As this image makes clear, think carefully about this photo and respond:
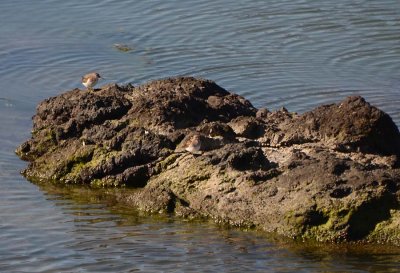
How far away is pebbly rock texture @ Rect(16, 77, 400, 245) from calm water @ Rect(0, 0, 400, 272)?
242 millimetres

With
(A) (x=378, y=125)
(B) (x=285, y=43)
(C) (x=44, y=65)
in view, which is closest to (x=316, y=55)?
(B) (x=285, y=43)

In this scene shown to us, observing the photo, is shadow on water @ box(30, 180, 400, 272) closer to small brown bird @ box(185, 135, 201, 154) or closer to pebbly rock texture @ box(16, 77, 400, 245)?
pebbly rock texture @ box(16, 77, 400, 245)

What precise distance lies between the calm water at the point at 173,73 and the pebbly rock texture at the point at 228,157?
24 cm

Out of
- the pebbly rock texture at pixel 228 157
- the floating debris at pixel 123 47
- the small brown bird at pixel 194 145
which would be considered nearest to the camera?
the pebbly rock texture at pixel 228 157

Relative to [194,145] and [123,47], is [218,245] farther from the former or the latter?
[123,47]

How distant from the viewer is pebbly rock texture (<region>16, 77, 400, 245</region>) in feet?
30.5

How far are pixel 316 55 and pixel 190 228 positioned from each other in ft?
25.0

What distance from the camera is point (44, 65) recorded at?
16969 millimetres

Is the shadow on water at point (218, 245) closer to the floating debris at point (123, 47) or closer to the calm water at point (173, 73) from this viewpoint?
the calm water at point (173, 73)

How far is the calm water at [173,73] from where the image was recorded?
9164 millimetres

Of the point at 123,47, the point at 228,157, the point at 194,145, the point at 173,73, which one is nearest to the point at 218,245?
the point at 228,157

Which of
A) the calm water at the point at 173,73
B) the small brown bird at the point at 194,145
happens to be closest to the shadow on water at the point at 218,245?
the calm water at the point at 173,73

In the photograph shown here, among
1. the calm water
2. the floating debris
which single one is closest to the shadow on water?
the calm water

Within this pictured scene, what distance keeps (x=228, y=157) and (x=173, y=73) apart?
6315mm
